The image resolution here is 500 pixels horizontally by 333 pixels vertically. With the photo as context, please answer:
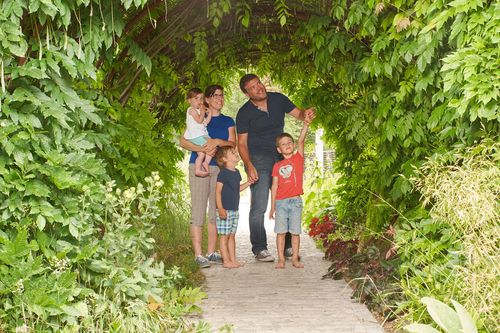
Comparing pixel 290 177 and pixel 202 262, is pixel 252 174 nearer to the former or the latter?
pixel 290 177

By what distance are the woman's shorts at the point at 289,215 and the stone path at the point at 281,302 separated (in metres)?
0.41

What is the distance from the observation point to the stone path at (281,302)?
17.3ft

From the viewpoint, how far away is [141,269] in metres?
5.02

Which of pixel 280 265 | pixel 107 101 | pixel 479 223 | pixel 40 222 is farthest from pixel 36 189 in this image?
pixel 280 265

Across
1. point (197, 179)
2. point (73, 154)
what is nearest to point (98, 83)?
point (73, 154)

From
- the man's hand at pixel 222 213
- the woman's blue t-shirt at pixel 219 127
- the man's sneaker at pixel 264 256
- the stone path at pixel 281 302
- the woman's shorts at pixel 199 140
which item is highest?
the woman's blue t-shirt at pixel 219 127

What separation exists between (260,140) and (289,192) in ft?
2.60

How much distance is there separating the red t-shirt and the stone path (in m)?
0.77

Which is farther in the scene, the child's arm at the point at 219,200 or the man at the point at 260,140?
the man at the point at 260,140

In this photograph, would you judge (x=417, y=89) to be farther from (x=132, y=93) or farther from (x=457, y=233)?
(x=132, y=93)

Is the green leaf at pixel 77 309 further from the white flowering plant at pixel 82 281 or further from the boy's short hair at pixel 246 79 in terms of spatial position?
the boy's short hair at pixel 246 79

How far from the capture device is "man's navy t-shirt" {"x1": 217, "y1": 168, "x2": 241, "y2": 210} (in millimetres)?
7520

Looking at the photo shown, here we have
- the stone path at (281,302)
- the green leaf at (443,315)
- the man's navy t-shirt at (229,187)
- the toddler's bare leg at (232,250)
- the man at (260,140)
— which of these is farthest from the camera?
the man at (260,140)

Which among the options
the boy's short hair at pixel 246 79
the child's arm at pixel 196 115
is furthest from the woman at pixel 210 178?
the boy's short hair at pixel 246 79
